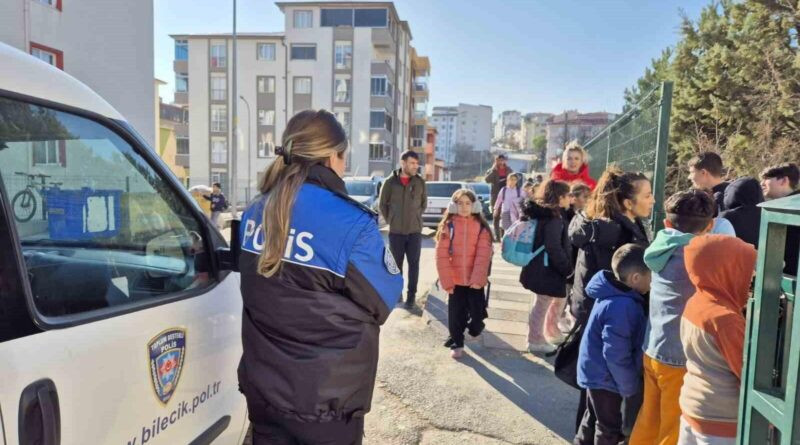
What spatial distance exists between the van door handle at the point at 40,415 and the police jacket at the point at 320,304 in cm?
61

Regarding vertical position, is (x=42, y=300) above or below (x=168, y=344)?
above

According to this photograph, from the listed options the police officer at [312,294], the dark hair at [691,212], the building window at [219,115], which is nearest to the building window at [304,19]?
the building window at [219,115]

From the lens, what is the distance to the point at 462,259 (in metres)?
4.61

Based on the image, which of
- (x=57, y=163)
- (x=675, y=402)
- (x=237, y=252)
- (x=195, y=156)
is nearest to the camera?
(x=57, y=163)

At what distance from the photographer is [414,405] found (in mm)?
3764

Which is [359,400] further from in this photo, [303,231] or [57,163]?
[57,163]

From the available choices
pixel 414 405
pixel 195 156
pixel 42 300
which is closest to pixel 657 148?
pixel 414 405

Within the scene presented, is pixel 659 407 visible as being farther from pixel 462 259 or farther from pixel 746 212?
pixel 462 259

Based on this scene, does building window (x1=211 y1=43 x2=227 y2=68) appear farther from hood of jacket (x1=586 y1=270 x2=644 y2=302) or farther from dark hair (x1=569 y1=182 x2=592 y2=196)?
hood of jacket (x1=586 y1=270 x2=644 y2=302)

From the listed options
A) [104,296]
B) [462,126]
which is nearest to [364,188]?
[104,296]

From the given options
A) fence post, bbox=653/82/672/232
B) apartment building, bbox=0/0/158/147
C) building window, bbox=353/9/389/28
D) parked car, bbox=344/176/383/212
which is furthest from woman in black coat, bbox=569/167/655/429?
building window, bbox=353/9/389/28

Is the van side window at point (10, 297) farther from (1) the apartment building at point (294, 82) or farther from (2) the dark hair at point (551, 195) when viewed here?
(1) the apartment building at point (294, 82)

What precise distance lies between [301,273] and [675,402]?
5.92 feet

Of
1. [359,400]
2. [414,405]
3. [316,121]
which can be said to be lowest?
[414,405]
